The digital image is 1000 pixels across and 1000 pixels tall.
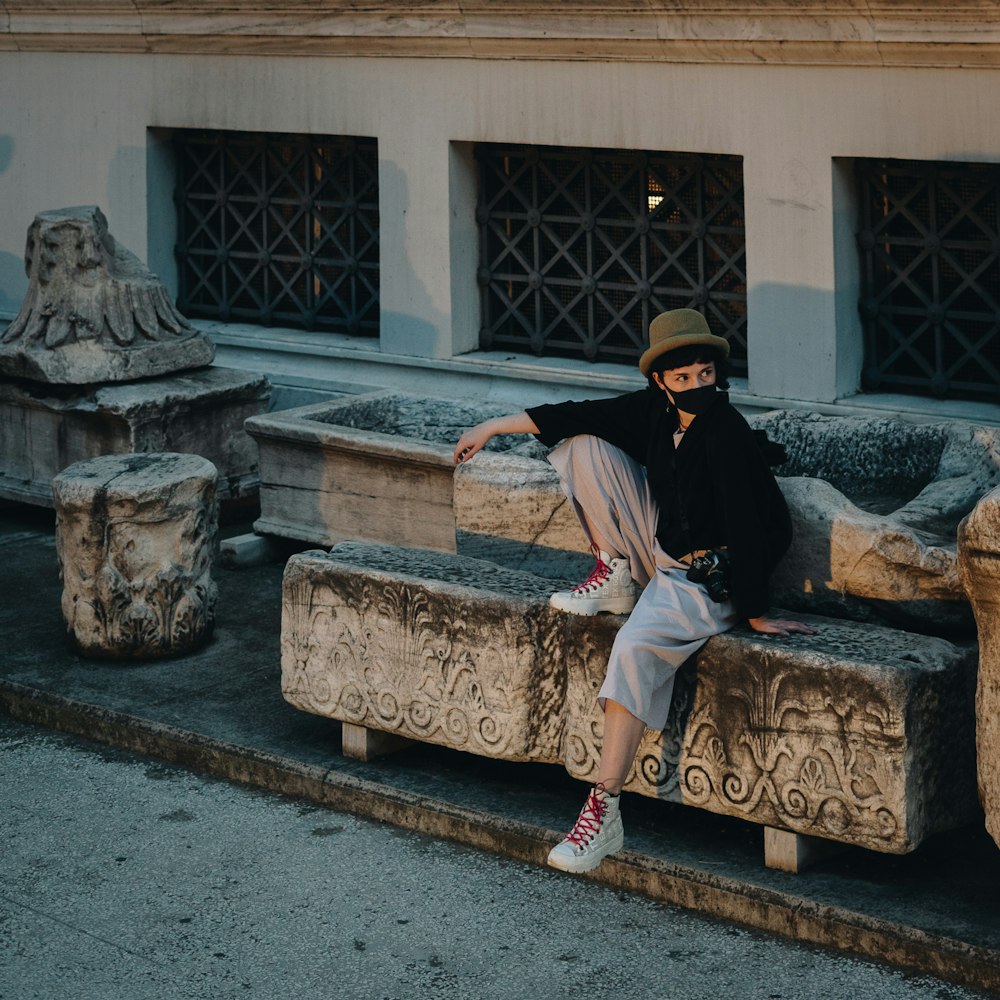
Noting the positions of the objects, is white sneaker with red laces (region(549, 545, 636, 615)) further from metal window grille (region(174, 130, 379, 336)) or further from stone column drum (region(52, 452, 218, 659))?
metal window grille (region(174, 130, 379, 336))

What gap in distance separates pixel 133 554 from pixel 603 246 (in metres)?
3.03

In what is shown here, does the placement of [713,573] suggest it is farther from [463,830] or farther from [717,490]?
[463,830]

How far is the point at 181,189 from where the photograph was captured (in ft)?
34.1

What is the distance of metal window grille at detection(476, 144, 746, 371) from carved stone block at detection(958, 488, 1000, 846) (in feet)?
12.9

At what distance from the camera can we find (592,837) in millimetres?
5047

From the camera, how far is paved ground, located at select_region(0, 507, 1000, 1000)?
472 cm

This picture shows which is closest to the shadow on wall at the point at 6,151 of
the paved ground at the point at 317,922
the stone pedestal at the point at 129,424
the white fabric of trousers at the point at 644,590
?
the stone pedestal at the point at 129,424

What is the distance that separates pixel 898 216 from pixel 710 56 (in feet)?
3.53

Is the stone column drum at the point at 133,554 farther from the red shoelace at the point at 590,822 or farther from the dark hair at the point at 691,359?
the red shoelace at the point at 590,822

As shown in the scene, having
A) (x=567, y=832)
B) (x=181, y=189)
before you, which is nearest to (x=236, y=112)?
(x=181, y=189)

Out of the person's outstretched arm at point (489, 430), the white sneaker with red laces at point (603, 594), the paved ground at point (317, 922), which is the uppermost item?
the person's outstretched arm at point (489, 430)

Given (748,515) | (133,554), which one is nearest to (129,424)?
(133,554)

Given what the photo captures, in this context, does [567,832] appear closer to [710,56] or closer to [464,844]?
[464,844]

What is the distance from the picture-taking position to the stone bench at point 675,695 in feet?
15.5
